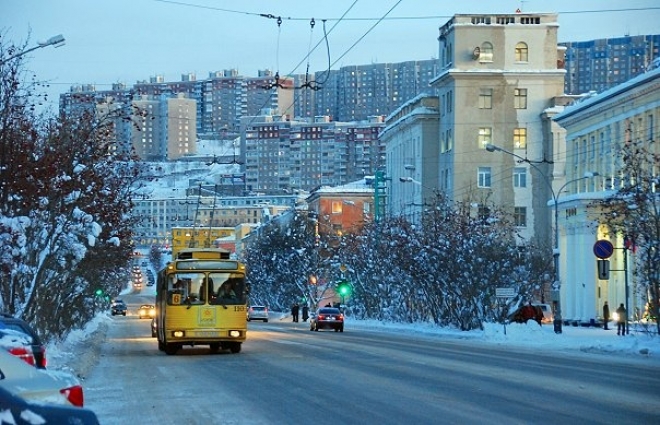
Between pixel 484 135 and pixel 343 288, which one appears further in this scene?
pixel 484 135

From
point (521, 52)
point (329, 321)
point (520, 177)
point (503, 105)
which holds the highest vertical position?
point (521, 52)

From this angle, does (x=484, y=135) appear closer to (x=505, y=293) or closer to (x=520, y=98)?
(x=520, y=98)

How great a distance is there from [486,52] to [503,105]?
→ 4.57 metres

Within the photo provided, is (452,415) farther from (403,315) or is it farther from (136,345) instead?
(403,315)

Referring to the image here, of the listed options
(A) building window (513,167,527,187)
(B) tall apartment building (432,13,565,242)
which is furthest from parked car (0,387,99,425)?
(A) building window (513,167,527,187)

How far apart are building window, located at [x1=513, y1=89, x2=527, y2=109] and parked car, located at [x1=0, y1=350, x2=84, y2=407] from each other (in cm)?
9168

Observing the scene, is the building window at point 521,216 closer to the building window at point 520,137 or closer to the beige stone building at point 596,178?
the building window at point 520,137

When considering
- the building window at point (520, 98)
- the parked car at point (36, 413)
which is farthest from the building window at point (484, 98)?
the parked car at point (36, 413)

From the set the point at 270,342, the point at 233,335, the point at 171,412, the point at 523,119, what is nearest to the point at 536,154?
the point at 523,119

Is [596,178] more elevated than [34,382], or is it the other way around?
[596,178]

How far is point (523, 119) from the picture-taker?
328ft

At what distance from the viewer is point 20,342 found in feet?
55.2

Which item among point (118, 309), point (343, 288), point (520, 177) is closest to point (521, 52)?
point (520, 177)

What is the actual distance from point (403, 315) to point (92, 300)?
17909 mm
